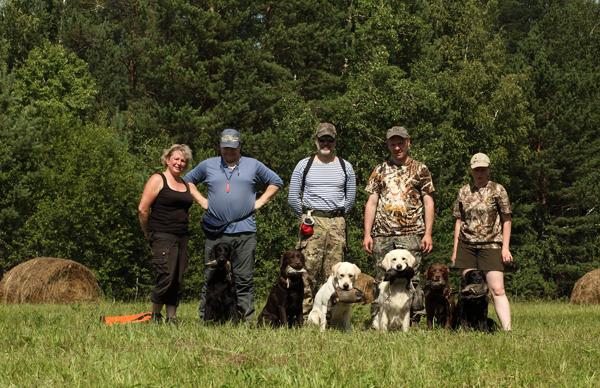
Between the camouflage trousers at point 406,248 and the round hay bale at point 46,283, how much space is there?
11.8 m

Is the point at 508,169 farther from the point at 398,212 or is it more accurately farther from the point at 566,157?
the point at 398,212

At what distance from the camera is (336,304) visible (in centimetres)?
988

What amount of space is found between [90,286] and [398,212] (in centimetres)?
1327

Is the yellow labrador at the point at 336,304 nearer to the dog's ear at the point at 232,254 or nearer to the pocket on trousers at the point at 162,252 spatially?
the dog's ear at the point at 232,254

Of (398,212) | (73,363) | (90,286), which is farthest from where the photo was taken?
(90,286)

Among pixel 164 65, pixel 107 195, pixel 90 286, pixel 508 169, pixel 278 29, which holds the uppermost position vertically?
pixel 278 29

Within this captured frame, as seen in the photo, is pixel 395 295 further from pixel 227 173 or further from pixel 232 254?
pixel 227 173

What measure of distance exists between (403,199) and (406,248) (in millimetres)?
557

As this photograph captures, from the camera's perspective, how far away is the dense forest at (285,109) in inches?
1160

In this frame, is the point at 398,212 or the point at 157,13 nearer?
the point at 398,212

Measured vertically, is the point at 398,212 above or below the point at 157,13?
below

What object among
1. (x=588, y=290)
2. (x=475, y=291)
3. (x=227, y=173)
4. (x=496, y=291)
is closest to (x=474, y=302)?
(x=475, y=291)

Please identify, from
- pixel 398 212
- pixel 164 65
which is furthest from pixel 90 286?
pixel 164 65

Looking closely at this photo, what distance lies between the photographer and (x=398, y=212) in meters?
9.92
